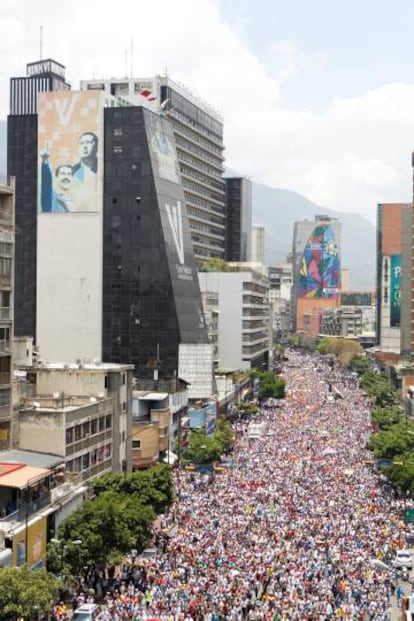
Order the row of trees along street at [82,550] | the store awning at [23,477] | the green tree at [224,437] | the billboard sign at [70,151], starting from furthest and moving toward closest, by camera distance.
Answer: the billboard sign at [70,151], the green tree at [224,437], the store awning at [23,477], the row of trees along street at [82,550]

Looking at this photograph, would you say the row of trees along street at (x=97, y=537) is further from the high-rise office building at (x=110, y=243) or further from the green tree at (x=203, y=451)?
the high-rise office building at (x=110, y=243)

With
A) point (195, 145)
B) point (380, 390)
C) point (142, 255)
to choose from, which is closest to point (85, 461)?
point (142, 255)

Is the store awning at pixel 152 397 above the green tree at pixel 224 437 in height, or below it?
above

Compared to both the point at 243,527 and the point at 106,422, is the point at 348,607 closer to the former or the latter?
the point at 243,527

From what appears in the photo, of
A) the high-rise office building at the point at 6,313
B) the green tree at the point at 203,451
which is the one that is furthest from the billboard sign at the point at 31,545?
the green tree at the point at 203,451

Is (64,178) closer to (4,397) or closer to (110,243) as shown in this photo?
(110,243)

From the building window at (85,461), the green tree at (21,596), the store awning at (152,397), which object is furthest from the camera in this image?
the store awning at (152,397)

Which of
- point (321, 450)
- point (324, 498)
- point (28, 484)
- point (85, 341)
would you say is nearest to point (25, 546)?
point (28, 484)
